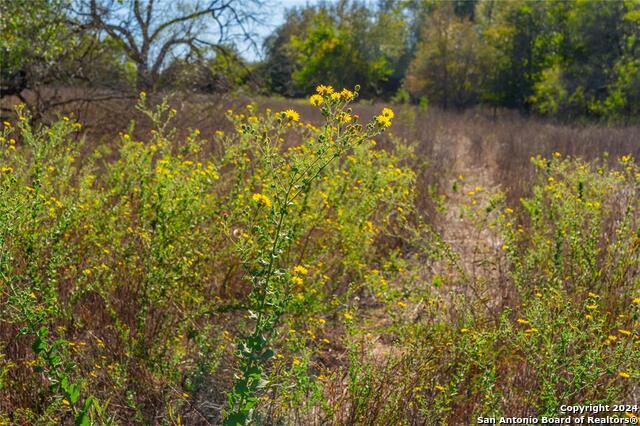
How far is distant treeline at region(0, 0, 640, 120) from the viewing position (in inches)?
294

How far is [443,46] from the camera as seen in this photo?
903 inches

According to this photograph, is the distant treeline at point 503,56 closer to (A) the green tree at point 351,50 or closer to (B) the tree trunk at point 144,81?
(A) the green tree at point 351,50

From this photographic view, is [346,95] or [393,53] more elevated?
[393,53]

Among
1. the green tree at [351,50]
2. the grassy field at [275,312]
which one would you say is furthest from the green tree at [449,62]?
the grassy field at [275,312]

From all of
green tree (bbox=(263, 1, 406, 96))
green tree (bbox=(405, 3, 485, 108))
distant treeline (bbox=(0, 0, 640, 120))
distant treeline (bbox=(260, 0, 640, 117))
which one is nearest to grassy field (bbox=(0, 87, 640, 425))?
distant treeline (bbox=(0, 0, 640, 120))

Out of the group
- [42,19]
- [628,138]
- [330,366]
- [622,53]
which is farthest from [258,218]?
[622,53]

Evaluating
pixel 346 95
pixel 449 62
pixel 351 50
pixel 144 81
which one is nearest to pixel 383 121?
pixel 346 95

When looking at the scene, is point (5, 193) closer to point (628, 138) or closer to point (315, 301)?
point (315, 301)

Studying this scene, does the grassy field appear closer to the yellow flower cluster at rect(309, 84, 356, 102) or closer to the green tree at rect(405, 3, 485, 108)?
the yellow flower cluster at rect(309, 84, 356, 102)

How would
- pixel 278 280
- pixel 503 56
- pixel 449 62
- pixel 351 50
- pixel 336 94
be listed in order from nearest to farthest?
pixel 336 94, pixel 278 280, pixel 503 56, pixel 449 62, pixel 351 50

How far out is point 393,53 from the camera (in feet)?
107

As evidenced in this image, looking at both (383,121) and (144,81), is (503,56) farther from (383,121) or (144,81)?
Answer: (383,121)

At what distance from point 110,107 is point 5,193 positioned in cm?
606

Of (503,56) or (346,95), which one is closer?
(346,95)
